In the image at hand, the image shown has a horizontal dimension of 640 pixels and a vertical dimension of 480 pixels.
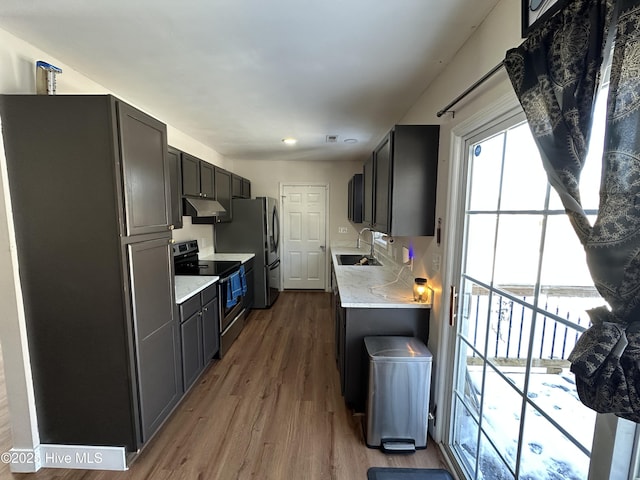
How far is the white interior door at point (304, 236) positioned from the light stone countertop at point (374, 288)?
2053 millimetres

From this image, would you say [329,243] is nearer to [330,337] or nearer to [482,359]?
[330,337]

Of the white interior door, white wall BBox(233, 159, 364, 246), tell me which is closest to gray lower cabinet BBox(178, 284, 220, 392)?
the white interior door

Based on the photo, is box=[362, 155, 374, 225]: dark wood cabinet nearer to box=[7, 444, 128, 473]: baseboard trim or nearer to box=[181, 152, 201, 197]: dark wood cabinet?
box=[181, 152, 201, 197]: dark wood cabinet

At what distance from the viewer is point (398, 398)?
68.6 inches

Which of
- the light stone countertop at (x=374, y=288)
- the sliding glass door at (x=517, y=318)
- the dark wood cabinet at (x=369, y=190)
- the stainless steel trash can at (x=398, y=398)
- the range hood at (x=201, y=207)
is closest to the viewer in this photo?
the sliding glass door at (x=517, y=318)

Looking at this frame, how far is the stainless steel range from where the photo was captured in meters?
2.87

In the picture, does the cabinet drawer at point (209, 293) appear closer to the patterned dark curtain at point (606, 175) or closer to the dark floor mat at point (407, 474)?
the dark floor mat at point (407, 474)

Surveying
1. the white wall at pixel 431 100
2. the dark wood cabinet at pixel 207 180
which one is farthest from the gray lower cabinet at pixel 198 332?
the dark wood cabinet at pixel 207 180

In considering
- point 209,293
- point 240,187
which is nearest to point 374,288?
point 209,293

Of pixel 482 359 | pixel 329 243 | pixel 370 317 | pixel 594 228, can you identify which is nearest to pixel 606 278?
pixel 594 228

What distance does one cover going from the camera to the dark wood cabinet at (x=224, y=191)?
11.7 ft

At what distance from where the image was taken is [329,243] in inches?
204

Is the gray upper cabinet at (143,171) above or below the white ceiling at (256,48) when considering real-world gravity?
below

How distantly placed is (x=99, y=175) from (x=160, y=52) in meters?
0.81
